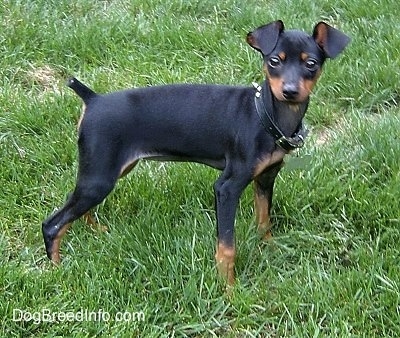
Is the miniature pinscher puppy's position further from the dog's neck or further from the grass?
the grass

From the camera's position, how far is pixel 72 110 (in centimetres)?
512

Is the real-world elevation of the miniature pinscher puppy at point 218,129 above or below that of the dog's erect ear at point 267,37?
below

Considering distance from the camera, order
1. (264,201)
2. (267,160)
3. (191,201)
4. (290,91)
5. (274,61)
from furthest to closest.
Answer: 1. (191,201)
2. (264,201)
3. (267,160)
4. (274,61)
5. (290,91)

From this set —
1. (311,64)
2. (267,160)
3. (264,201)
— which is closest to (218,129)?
(267,160)

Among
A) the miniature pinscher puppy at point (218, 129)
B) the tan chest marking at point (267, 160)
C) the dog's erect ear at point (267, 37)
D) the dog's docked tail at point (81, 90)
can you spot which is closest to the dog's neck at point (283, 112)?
the miniature pinscher puppy at point (218, 129)

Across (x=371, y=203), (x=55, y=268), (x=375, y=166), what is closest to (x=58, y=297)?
(x=55, y=268)

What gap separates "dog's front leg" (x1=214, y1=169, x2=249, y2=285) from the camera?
Answer: 147 inches

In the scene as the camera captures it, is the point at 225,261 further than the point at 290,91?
Yes

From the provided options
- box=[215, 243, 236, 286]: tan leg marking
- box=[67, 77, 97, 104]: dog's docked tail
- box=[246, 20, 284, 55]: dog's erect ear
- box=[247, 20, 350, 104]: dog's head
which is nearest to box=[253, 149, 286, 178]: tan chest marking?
box=[247, 20, 350, 104]: dog's head

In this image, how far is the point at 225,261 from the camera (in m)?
3.74

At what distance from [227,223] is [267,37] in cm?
93

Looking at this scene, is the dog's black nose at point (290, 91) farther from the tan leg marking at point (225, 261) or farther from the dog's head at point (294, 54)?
the tan leg marking at point (225, 261)

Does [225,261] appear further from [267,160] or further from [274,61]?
[274,61]

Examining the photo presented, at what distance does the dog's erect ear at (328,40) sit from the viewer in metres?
3.67
